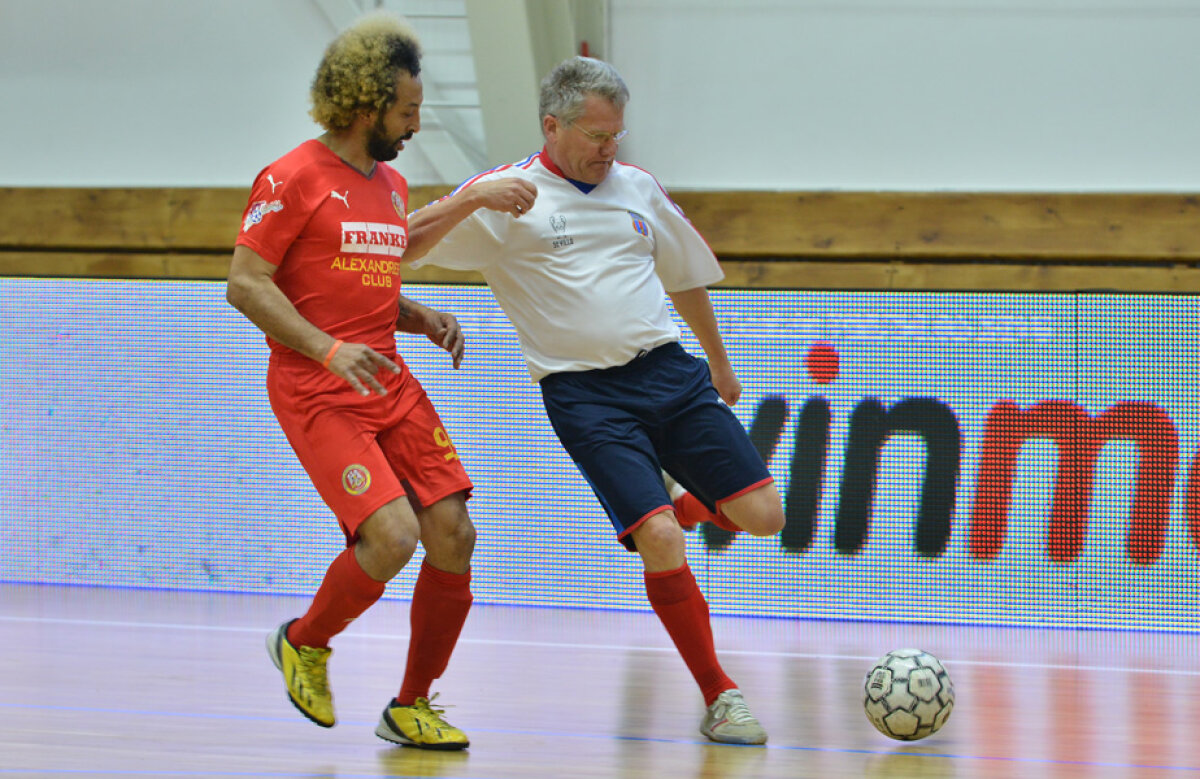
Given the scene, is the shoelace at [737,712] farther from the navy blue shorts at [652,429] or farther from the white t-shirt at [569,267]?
the white t-shirt at [569,267]

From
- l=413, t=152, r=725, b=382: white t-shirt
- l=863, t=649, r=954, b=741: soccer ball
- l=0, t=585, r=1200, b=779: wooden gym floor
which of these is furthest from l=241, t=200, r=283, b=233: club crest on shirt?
l=863, t=649, r=954, b=741: soccer ball

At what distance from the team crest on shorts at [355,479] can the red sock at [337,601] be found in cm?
14

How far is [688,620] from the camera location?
2.71m

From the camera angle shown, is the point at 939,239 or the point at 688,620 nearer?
the point at 688,620

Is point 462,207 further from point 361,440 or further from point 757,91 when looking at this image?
point 757,91

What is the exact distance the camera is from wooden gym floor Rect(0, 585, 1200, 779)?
2.42 meters

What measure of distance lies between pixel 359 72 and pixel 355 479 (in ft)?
2.87

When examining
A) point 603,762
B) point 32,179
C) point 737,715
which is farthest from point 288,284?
point 32,179

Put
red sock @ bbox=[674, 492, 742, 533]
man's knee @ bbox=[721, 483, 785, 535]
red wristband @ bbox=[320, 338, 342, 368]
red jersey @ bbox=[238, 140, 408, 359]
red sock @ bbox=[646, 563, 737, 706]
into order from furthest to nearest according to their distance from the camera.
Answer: red sock @ bbox=[674, 492, 742, 533] → man's knee @ bbox=[721, 483, 785, 535] → red sock @ bbox=[646, 563, 737, 706] → red jersey @ bbox=[238, 140, 408, 359] → red wristband @ bbox=[320, 338, 342, 368]

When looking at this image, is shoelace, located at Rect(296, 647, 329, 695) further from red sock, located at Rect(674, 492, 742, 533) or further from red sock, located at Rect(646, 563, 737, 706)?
red sock, located at Rect(674, 492, 742, 533)

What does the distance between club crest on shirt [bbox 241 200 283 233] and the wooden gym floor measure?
1095mm

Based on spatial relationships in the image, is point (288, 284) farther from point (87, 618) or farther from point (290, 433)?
point (87, 618)

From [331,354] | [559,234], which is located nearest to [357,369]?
[331,354]

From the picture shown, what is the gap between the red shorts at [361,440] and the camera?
8.00ft
